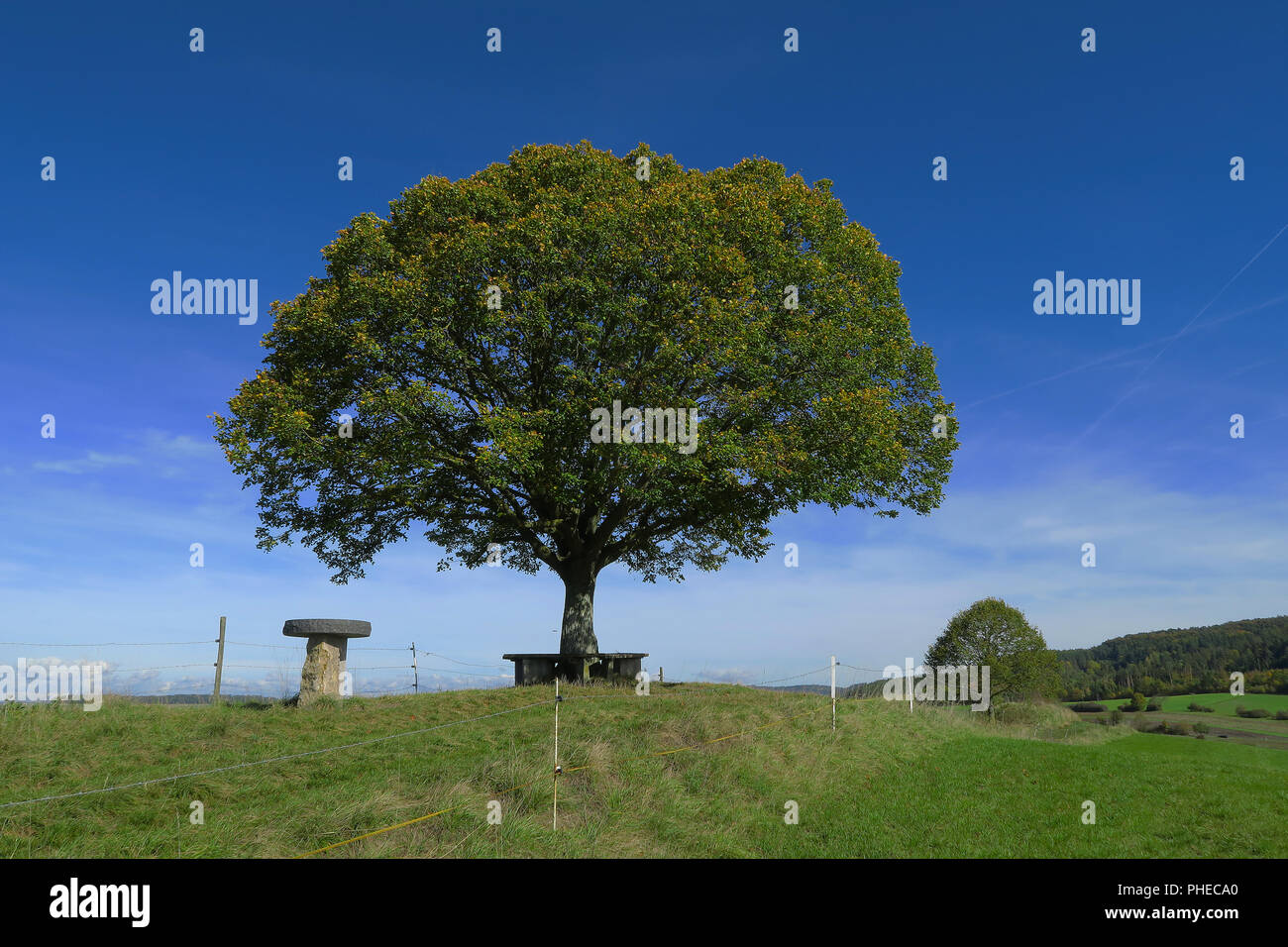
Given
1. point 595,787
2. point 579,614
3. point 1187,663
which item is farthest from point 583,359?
point 1187,663

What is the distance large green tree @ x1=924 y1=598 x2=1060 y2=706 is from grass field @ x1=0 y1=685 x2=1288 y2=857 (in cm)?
3286

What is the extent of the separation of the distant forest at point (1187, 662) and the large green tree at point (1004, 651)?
777 inches

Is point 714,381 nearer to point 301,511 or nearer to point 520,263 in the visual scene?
point 520,263

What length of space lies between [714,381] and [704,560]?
9675 mm

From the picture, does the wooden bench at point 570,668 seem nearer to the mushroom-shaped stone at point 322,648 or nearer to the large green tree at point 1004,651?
the mushroom-shaped stone at point 322,648

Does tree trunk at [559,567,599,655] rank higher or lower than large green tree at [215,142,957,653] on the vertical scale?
lower

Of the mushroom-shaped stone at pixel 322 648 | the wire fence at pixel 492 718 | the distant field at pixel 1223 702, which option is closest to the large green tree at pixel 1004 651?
the distant field at pixel 1223 702

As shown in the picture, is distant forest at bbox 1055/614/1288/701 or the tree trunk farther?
distant forest at bbox 1055/614/1288/701

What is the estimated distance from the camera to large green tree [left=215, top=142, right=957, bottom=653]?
19.6 metres

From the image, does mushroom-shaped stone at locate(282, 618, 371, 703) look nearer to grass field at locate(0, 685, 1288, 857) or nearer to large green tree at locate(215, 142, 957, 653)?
grass field at locate(0, 685, 1288, 857)

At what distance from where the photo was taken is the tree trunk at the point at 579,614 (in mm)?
24078

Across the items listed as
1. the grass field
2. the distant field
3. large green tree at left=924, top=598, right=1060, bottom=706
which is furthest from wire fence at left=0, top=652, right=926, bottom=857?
the distant field
